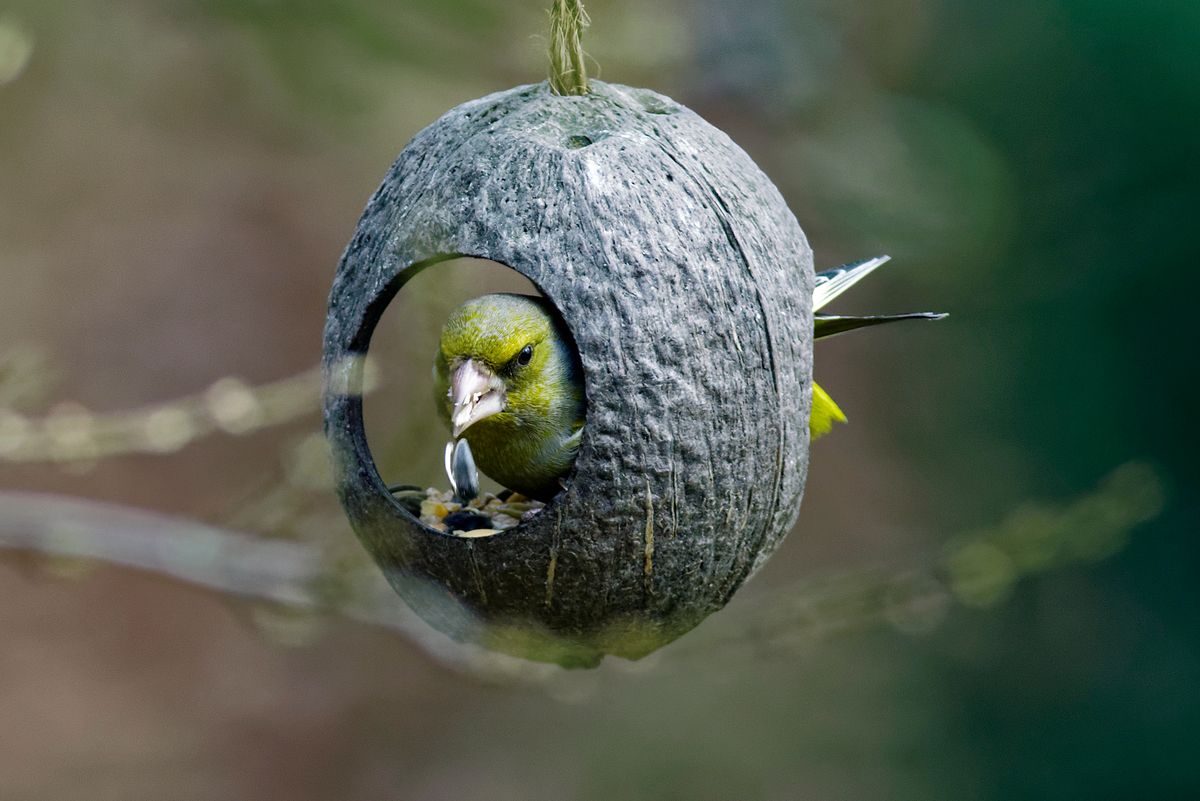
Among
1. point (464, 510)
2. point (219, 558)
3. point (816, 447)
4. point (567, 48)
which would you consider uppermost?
point (816, 447)

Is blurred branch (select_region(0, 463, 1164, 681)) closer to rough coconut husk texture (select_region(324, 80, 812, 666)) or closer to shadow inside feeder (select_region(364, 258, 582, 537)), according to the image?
shadow inside feeder (select_region(364, 258, 582, 537))

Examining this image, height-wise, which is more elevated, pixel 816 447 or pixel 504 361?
pixel 816 447

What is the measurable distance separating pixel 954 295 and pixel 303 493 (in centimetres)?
257

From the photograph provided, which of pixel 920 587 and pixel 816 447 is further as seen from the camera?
pixel 816 447

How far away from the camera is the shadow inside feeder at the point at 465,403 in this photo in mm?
2059

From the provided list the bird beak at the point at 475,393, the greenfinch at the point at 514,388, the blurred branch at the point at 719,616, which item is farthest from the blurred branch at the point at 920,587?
the bird beak at the point at 475,393

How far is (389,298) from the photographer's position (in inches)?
85.2

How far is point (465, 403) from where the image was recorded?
2020mm

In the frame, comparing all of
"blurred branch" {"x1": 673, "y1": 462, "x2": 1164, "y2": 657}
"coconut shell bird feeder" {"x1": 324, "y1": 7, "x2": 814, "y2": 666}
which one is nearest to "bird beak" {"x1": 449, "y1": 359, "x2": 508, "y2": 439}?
"coconut shell bird feeder" {"x1": 324, "y1": 7, "x2": 814, "y2": 666}

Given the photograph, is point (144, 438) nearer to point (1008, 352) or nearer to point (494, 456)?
point (494, 456)

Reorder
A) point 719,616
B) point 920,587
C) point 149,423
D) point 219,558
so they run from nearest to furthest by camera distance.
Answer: point 149,423
point 219,558
point 920,587
point 719,616

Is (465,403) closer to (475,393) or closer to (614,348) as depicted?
(475,393)

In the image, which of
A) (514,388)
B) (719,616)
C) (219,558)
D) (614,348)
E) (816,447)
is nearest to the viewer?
(614,348)

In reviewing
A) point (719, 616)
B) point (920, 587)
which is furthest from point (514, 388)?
point (719, 616)
